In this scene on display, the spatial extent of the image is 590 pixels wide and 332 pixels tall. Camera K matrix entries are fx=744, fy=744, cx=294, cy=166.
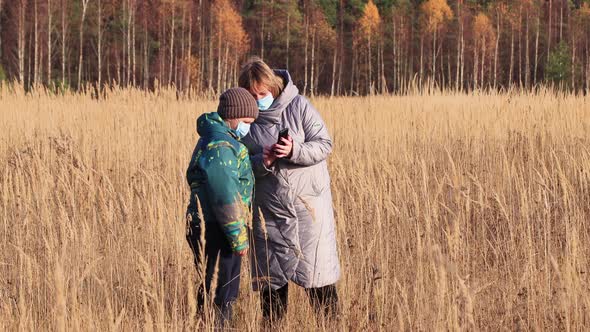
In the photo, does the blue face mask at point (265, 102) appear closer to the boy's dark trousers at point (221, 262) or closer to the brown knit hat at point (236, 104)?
the brown knit hat at point (236, 104)

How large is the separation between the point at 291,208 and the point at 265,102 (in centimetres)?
43

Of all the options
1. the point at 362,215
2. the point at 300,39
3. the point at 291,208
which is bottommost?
the point at 362,215

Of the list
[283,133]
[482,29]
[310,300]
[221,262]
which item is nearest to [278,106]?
[283,133]

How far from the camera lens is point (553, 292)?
3.19 metres

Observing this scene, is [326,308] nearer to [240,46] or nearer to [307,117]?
[307,117]

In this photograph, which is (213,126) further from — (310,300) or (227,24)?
(227,24)

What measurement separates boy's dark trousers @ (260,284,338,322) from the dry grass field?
2.2 inches

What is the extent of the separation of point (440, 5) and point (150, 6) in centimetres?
1628

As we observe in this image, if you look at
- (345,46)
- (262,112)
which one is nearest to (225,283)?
(262,112)

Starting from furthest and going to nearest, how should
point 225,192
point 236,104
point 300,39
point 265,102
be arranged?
1. point 300,39
2. point 265,102
3. point 236,104
4. point 225,192

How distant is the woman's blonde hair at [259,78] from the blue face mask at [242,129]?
0.20 m

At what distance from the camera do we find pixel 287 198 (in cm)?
291

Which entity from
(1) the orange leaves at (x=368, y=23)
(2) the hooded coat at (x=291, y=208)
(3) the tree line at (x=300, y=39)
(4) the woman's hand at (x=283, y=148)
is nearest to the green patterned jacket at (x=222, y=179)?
(4) the woman's hand at (x=283, y=148)

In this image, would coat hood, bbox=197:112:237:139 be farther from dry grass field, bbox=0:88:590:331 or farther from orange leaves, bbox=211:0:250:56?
orange leaves, bbox=211:0:250:56
